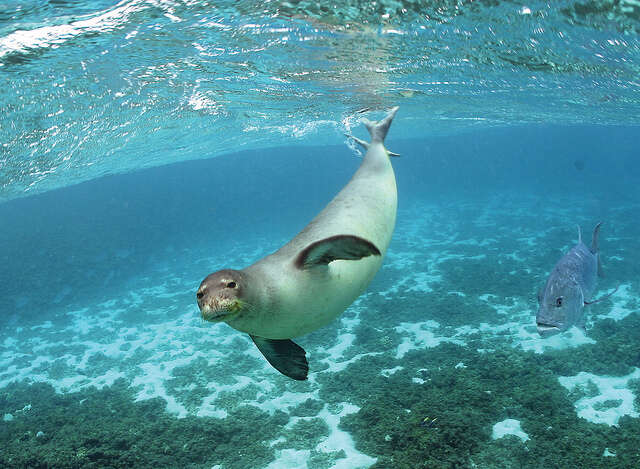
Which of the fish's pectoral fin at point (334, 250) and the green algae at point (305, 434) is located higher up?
the fish's pectoral fin at point (334, 250)

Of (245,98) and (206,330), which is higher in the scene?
(245,98)

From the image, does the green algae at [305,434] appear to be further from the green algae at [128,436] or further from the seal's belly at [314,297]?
the seal's belly at [314,297]

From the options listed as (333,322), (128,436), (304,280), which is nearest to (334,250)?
(304,280)

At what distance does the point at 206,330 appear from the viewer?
14258mm

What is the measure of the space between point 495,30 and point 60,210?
2286 inches

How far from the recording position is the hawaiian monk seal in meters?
1.93

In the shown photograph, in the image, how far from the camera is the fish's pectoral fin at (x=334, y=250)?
1906 millimetres

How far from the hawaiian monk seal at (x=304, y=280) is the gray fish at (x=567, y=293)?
226 cm

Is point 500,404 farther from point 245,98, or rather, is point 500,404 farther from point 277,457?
point 245,98

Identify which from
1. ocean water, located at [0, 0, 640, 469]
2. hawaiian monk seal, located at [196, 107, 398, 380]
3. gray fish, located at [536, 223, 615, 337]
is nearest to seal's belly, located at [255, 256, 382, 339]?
hawaiian monk seal, located at [196, 107, 398, 380]

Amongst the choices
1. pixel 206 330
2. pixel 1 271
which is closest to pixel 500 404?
pixel 206 330

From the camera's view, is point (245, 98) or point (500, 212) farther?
point (500, 212)

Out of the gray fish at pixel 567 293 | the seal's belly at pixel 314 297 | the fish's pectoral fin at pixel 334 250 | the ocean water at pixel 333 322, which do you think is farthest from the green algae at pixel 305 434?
the fish's pectoral fin at pixel 334 250

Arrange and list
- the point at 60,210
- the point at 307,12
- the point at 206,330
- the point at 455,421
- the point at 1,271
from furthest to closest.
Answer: the point at 60,210, the point at 1,271, the point at 206,330, the point at 307,12, the point at 455,421
